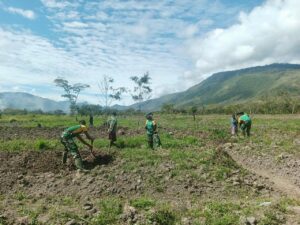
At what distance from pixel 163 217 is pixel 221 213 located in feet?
4.38

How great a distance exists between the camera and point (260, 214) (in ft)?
29.3

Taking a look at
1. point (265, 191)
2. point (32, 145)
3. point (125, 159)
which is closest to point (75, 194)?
point (125, 159)

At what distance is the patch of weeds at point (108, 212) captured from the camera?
29.0ft

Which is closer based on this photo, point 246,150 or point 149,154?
point 149,154

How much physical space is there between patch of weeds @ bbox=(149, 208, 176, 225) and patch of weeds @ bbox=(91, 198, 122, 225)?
0.83 meters

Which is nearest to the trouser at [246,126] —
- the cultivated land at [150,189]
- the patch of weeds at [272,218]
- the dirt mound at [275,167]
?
the dirt mound at [275,167]

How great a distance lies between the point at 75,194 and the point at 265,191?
539 cm

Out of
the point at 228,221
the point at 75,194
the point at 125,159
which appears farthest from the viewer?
the point at 125,159

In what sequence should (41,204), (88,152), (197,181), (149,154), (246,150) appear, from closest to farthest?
(41,204)
(197,181)
(149,154)
(88,152)
(246,150)

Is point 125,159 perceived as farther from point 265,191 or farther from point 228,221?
point 228,221

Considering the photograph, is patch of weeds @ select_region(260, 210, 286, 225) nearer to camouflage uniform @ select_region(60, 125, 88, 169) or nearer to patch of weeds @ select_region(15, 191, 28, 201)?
patch of weeds @ select_region(15, 191, 28, 201)

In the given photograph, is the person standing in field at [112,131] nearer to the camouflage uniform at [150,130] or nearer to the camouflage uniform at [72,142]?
the camouflage uniform at [150,130]

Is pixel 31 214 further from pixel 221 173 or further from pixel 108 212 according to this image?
pixel 221 173

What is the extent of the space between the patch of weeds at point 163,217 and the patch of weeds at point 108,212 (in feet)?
2.71
